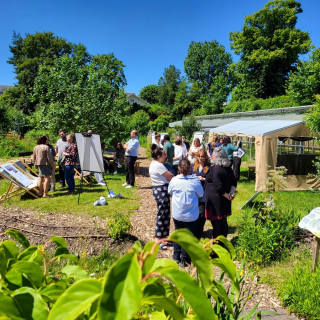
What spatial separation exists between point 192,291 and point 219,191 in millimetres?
4131

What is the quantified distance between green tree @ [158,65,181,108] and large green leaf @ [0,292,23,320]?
56110 mm

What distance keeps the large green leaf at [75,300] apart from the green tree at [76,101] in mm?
11751

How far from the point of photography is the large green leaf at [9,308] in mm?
627

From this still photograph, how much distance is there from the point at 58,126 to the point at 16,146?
7.90m

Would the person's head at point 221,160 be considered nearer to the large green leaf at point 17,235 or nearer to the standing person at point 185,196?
the standing person at point 185,196

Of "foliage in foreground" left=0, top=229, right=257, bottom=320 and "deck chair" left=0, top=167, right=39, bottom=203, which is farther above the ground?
"foliage in foreground" left=0, top=229, right=257, bottom=320

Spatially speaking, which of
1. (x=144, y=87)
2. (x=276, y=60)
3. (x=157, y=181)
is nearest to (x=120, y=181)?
(x=157, y=181)

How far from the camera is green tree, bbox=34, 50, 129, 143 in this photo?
38.8 feet

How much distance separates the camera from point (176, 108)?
4925cm

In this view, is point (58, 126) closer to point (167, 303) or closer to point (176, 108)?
point (167, 303)

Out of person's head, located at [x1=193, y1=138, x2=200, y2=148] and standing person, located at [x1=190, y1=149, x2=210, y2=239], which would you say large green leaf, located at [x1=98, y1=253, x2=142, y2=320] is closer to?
standing person, located at [x1=190, y1=149, x2=210, y2=239]

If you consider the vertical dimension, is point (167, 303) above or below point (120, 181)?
above

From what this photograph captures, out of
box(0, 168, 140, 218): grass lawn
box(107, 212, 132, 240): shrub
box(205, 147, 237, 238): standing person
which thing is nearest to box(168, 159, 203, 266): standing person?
box(205, 147, 237, 238): standing person

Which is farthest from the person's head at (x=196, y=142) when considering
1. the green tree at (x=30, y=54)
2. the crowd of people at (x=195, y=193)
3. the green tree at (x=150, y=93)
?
the green tree at (x=150, y=93)
